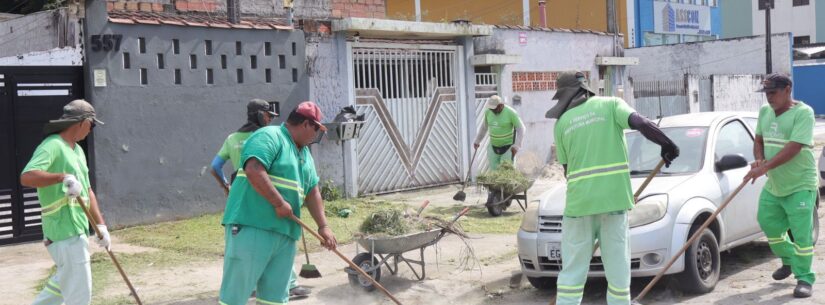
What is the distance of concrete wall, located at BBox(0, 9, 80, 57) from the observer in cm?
1098

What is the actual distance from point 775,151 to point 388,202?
24.2 feet

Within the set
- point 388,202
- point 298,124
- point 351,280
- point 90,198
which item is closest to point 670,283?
point 351,280

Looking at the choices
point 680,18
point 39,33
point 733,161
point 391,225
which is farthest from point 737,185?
point 680,18

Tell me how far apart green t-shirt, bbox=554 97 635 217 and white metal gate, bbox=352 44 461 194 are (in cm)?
870

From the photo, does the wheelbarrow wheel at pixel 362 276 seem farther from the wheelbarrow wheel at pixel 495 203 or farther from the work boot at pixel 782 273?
the wheelbarrow wheel at pixel 495 203

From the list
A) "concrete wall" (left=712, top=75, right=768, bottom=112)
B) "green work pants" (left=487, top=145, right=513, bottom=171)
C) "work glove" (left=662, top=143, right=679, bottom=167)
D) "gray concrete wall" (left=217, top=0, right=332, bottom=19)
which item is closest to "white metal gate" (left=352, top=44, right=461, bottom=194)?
"gray concrete wall" (left=217, top=0, right=332, bottom=19)

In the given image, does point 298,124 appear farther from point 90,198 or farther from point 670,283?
point 670,283

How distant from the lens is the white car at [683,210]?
6.91 m

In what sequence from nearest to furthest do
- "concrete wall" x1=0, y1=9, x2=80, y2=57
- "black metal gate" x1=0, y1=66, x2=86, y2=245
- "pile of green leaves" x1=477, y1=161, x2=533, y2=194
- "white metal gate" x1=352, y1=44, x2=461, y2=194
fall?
"black metal gate" x1=0, y1=66, x2=86, y2=245 < "concrete wall" x1=0, y1=9, x2=80, y2=57 < "pile of green leaves" x1=477, y1=161, x2=533, y2=194 < "white metal gate" x1=352, y1=44, x2=461, y2=194

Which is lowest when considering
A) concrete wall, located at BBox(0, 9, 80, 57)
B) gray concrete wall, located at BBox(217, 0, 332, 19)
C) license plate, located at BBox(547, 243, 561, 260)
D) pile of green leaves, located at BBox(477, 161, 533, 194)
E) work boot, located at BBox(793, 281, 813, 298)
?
work boot, located at BBox(793, 281, 813, 298)

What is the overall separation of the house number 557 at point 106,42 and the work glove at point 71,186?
231 inches

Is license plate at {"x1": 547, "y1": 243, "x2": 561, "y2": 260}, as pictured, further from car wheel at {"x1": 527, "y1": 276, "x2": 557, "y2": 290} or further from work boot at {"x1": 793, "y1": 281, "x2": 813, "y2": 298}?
work boot at {"x1": 793, "y1": 281, "x2": 813, "y2": 298}

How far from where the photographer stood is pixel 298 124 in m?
5.47

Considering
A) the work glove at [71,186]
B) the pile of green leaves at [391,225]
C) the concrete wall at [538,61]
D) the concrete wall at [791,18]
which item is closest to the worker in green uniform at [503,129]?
the concrete wall at [538,61]
